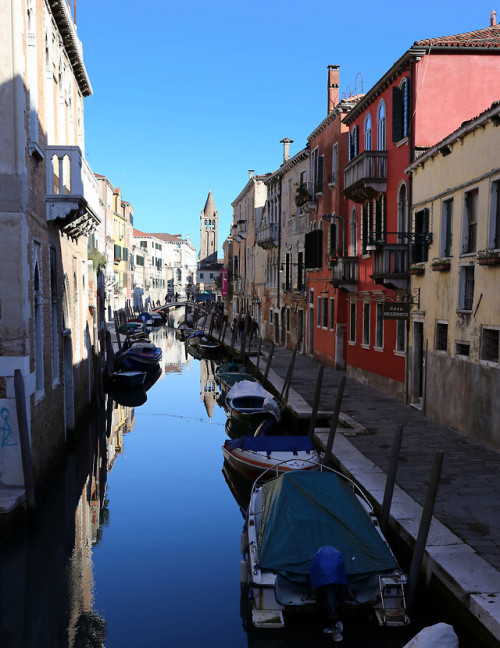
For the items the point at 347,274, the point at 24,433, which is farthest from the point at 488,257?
the point at 347,274

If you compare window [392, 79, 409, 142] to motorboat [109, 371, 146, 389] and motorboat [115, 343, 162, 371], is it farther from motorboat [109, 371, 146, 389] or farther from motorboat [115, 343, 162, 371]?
motorboat [115, 343, 162, 371]

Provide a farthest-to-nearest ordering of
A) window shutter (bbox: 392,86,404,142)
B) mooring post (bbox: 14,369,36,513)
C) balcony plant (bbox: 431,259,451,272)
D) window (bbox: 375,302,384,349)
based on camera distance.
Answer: window (bbox: 375,302,384,349)
window shutter (bbox: 392,86,404,142)
balcony plant (bbox: 431,259,451,272)
mooring post (bbox: 14,369,36,513)

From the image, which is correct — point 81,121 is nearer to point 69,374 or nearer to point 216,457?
point 69,374

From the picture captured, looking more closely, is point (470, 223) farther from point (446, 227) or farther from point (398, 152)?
point (398, 152)

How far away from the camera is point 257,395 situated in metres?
18.4

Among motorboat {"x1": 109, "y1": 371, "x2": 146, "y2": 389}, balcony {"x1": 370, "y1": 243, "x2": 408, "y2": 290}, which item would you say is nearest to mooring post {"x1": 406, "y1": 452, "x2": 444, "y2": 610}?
balcony {"x1": 370, "y1": 243, "x2": 408, "y2": 290}

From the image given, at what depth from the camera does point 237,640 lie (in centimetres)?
750

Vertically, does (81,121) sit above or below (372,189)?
above

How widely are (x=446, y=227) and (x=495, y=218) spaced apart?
239 cm

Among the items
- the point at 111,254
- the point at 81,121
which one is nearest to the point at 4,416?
the point at 81,121

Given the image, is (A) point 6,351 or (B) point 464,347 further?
(B) point 464,347

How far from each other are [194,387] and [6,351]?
19.1m

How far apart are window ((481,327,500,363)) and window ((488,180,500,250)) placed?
1516 mm

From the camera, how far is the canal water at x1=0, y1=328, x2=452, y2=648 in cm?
747
